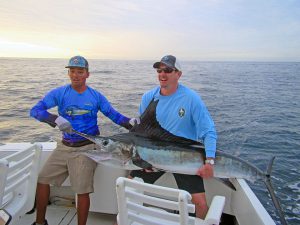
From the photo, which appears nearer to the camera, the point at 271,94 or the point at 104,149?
the point at 104,149

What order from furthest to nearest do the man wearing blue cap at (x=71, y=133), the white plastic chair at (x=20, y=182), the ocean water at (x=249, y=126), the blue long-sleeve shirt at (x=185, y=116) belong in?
the ocean water at (x=249, y=126), the man wearing blue cap at (x=71, y=133), the blue long-sleeve shirt at (x=185, y=116), the white plastic chair at (x=20, y=182)

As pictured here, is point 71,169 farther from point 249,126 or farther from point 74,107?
point 249,126

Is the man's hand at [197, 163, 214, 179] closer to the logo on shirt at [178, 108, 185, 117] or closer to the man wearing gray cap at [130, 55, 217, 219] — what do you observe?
the man wearing gray cap at [130, 55, 217, 219]

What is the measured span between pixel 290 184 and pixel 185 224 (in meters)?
4.39

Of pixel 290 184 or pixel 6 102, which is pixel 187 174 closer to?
pixel 290 184

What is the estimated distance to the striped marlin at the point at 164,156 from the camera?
8.98 ft

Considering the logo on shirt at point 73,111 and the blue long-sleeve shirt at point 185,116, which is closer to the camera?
the blue long-sleeve shirt at point 185,116

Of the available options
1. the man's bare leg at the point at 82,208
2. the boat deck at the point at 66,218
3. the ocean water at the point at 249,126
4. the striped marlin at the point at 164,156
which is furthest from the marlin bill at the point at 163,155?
the ocean water at the point at 249,126

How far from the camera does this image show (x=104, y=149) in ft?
9.15

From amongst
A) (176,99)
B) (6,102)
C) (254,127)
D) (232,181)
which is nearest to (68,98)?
(176,99)

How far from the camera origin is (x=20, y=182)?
2.38 m

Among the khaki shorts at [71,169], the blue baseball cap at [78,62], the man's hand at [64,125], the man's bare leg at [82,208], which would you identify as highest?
the blue baseball cap at [78,62]

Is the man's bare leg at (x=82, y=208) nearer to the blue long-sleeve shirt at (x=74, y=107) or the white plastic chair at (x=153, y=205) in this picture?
the blue long-sleeve shirt at (x=74, y=107)

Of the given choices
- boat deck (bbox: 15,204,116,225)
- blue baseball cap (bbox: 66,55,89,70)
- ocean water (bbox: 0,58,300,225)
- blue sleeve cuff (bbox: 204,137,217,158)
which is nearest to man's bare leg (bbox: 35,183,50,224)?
boat deck (bbox: 15,204,116,225)
